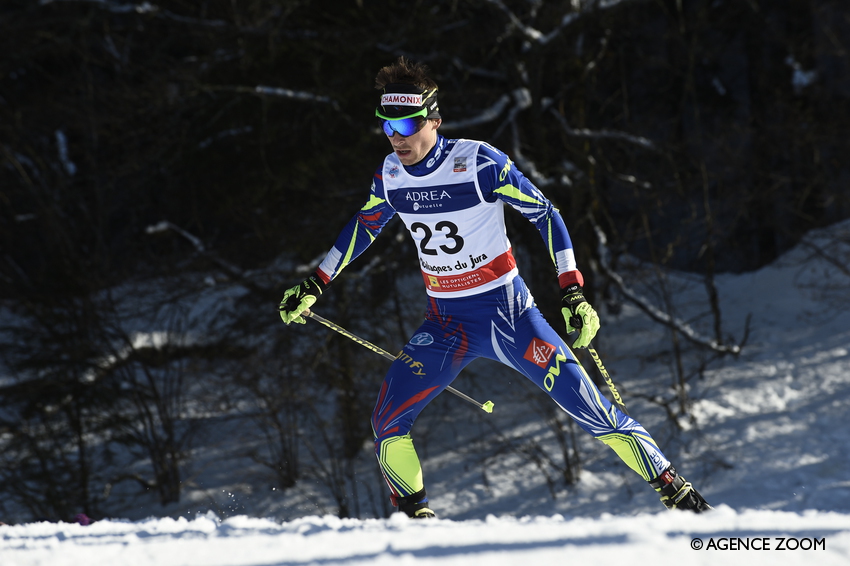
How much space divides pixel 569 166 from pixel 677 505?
640cm

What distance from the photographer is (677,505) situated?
3.26 meters

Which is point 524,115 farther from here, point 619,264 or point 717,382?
point 717,382

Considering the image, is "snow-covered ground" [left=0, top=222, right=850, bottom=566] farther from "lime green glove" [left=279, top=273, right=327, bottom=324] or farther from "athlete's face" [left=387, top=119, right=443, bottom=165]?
"athlete's face" [left=387, top=119, right=443, bottom=165]

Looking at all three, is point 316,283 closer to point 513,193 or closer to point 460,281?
point 460,281

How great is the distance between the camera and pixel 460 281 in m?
3.51

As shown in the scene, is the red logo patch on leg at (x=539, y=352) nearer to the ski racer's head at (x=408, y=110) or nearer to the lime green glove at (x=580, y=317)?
the lime green glove at (x=580, y=317)

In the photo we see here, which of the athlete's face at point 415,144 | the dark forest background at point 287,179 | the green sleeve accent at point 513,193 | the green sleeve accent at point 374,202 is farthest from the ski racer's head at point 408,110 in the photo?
the dark forest background at point 287,179

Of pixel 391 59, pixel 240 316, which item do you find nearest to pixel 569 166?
pixel 391 59

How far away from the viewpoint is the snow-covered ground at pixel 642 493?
2174 mm
